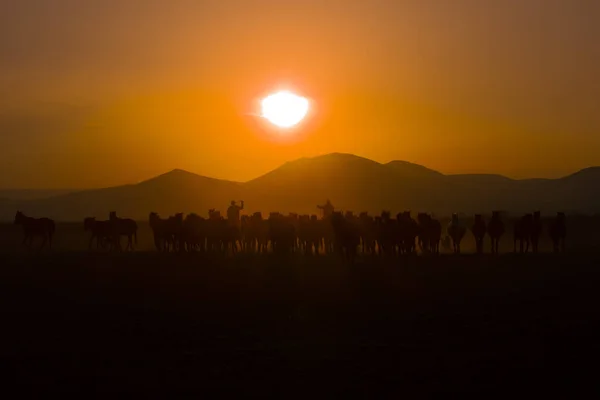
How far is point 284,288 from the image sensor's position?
2405 centimetres

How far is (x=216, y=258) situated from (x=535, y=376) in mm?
22033

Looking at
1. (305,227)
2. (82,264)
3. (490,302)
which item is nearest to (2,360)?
(490,302)

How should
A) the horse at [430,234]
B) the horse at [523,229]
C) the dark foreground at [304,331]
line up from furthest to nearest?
1. the horse at [523,229]
2. the horse at [430,234]
3. the dark foreground at [304,331]

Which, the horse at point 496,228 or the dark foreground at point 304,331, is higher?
the horse at point 496,228

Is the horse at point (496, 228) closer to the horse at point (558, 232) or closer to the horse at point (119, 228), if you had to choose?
the horse at point (558, 232)

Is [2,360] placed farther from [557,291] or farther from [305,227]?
[305,227]

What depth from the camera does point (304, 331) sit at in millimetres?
17438

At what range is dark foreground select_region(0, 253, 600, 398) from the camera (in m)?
13.6

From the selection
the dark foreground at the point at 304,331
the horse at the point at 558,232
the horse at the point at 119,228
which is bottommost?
the dark foreground at the point at 304,331

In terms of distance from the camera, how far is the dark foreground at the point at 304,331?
13.6 metres

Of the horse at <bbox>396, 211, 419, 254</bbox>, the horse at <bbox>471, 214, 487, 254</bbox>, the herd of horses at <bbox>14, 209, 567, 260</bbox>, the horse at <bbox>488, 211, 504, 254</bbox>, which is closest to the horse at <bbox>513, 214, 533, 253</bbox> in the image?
the herd of horses at <bbox>14, 209, 567, 260</bbox>

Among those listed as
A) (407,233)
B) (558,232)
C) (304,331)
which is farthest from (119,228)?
(304,331)

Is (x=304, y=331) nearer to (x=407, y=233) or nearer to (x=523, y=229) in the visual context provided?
(x=407, y=233)

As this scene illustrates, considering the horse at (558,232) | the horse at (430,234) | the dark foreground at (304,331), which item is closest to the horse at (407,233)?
the horse at (430,234)
